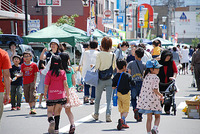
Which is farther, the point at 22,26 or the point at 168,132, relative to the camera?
the point at 22,26

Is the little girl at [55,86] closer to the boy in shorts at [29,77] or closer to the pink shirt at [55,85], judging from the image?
the pink shirt at [55,85]

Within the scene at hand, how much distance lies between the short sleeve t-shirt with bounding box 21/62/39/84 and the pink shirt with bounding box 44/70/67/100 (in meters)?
3.41

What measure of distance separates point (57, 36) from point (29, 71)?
873cm

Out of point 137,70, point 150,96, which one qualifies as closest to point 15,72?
point 137,70

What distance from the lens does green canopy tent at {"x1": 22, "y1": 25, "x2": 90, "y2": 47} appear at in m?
19.8

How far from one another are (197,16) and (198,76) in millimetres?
138508

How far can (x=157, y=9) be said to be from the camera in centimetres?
15438

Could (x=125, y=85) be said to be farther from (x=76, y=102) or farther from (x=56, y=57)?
(x=56, y=57)

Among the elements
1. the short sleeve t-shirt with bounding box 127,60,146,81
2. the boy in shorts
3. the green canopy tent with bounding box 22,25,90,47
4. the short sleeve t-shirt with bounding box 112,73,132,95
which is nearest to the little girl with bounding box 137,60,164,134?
the short sleeve t-shirt with bounding box 112,73,132,95

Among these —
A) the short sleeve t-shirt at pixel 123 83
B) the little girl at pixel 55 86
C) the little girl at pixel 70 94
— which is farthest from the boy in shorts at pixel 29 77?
the little girl at pixel 55 86

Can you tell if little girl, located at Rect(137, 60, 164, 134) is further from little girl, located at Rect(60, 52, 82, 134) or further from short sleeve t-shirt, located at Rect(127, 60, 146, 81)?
short sleeve t-shirt, located at Rect(127, 60, 146, 81)

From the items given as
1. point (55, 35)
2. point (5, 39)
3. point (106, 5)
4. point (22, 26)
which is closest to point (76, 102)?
point (55, 35)

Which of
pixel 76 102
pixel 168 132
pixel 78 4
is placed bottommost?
pixel 168 132

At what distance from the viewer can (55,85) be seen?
26.0ft
